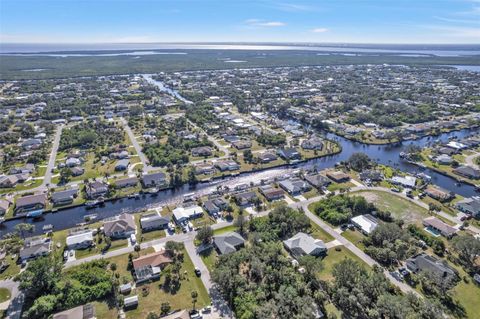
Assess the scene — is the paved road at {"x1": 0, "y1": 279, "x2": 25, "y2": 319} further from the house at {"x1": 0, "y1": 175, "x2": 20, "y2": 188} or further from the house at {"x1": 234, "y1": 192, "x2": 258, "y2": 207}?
the house at {"x1": 234, "y1": 192, "x2": 258, "y2": 207}

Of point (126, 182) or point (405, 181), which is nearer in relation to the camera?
point (126, 182)

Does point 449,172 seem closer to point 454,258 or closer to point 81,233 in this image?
point 454,258

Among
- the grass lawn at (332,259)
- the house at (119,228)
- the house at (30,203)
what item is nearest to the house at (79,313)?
the house at (119,228)

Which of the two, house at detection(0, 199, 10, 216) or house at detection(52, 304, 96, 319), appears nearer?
house at detection(52, 304, 96, 319)

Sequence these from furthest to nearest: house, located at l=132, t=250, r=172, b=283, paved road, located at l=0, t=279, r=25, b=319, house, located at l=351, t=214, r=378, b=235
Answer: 1. house, located at l=351, t=214, r=378, b=235
2. house, located at l=132, t=250, r=172, b=283
3. paved road, located at l=0, t=279, r=25, b=319

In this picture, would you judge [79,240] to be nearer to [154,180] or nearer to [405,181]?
[154,180]

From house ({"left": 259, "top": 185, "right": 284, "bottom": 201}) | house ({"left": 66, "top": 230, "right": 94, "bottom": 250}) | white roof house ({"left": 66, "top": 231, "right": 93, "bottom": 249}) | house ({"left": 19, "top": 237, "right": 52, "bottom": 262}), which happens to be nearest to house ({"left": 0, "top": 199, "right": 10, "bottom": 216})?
house ({"left": 19, "top": 237, "right": 52, "bottom": 262})

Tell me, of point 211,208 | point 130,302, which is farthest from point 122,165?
point 130,302
